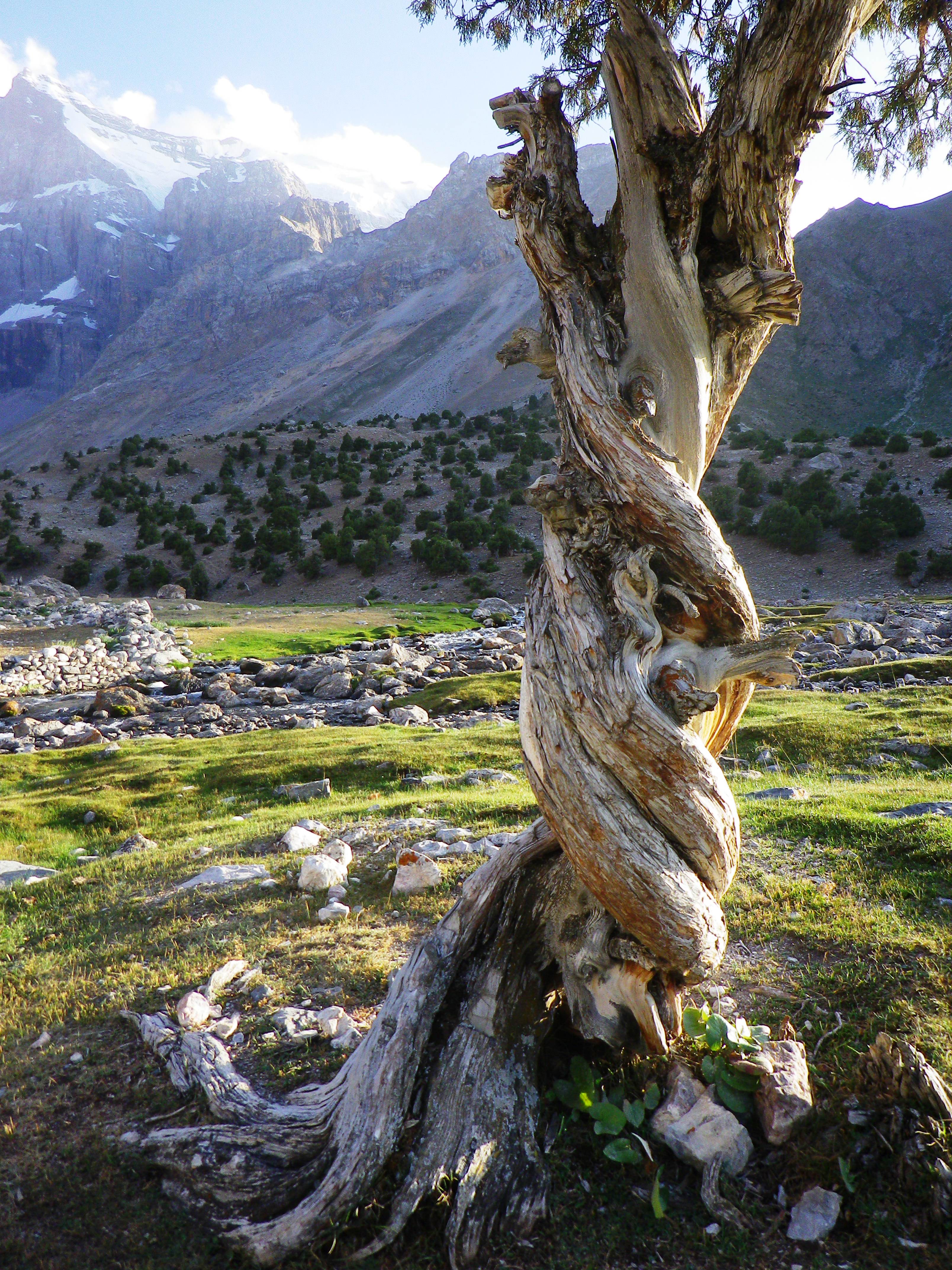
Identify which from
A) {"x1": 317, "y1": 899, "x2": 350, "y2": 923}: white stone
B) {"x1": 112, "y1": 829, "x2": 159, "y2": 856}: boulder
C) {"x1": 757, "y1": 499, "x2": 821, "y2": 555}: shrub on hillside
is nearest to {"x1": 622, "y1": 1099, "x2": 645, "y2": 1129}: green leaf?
{"x1": 317, "y1": 899, "x2": 350, "y2": 923}: white stone

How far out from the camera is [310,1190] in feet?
12.2

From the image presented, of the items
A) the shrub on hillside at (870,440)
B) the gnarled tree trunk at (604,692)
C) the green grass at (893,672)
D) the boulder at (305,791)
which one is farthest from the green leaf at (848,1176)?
the shrub on hillside at (870,440)

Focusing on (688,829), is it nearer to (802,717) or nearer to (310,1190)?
(310,1190)

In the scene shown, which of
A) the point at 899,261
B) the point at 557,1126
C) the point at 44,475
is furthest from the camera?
the point at 899,261

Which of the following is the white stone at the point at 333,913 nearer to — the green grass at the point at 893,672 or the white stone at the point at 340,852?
the white stone at the point at 340,852

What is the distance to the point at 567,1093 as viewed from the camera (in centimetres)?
421

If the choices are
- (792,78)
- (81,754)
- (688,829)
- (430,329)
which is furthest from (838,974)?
(430,329)

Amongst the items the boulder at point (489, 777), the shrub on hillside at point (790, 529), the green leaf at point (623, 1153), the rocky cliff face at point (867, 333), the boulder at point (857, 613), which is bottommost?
the boulder at point (489, 777)

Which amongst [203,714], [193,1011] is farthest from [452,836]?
[203,714]

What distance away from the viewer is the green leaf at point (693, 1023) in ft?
14.0

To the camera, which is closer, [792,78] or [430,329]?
[792,78]

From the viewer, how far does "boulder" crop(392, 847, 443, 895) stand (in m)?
6.99

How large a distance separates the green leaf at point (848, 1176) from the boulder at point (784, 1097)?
0.26m

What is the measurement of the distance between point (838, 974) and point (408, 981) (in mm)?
2840
